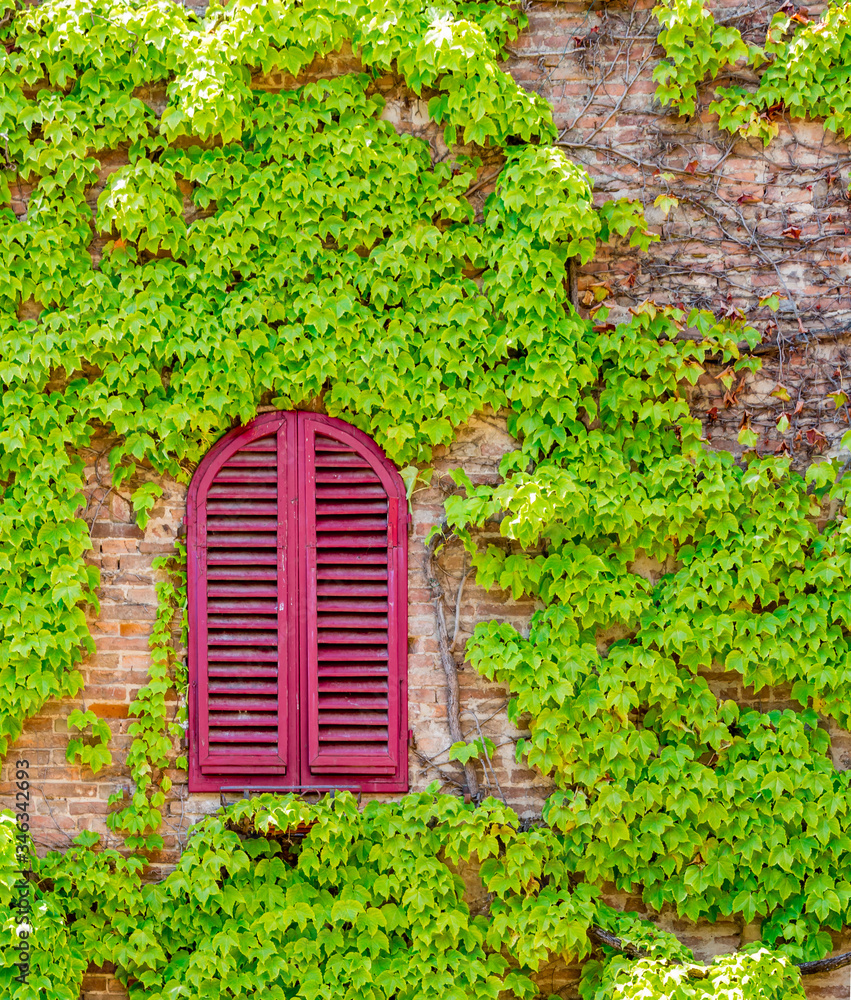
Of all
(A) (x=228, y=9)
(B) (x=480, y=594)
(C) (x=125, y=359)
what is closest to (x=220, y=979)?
(B) (x=480, y=594)

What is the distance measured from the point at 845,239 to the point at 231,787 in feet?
14.0

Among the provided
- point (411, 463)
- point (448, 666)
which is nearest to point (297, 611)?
point (448, 666)

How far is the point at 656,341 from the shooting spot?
5078mm

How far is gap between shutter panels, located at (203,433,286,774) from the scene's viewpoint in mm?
5008

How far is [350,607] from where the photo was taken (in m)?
5.06

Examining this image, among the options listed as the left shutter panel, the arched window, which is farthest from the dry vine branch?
the left shutter panel

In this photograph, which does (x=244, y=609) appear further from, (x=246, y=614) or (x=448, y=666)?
(x=448, y=666)

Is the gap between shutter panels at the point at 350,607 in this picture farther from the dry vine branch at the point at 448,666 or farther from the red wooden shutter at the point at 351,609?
the dry vine branch at the point at 448,666

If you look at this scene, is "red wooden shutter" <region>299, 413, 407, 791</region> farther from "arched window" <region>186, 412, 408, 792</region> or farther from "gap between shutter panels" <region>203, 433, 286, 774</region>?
"gap between shutter panels" <region>203, 433, 286, 774</region>

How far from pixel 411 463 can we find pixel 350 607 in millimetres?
801

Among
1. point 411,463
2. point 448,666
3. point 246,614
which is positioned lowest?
point 448,666

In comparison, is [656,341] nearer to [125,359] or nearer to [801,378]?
[801,378]

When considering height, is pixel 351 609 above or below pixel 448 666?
above

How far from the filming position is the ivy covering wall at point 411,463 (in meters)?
4.81
